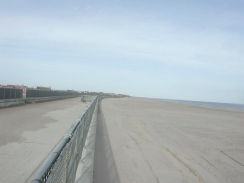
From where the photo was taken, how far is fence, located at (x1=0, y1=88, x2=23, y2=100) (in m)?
20.1

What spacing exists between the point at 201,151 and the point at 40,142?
5969mm

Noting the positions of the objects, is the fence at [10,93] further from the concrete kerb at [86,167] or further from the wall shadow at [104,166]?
the concrete kerb at [86,167]

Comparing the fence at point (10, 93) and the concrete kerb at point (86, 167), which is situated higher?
the fence at point (10, 93)

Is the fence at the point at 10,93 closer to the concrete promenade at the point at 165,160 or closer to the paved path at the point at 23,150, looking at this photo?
the paved path at the point at 23,150

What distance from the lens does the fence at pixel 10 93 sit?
2006cm

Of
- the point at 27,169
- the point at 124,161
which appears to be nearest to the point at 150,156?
the point at 124,161

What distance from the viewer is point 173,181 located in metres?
6.28

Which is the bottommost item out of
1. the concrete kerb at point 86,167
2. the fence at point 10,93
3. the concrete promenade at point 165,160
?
the concrete promenade at point 165,160

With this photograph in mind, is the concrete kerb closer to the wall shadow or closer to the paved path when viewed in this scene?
→ the wall shadow

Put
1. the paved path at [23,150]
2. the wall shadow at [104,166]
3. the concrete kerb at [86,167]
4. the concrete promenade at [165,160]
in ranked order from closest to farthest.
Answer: the concrete kerb at [86,167]
the paved path at [23,150]
the wall shadow at [104,166]
the concrete promenade at [165,160]

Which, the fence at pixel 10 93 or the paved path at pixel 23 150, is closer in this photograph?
the paved path at pixel 23 150

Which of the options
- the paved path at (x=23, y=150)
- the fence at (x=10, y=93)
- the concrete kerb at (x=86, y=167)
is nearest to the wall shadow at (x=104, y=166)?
the concrete kerb at (x=86, y=167)

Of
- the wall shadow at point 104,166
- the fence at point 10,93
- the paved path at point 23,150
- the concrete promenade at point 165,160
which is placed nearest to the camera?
the paved path at point 23,150

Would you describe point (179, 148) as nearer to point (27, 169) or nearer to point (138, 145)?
point (138, 145)
